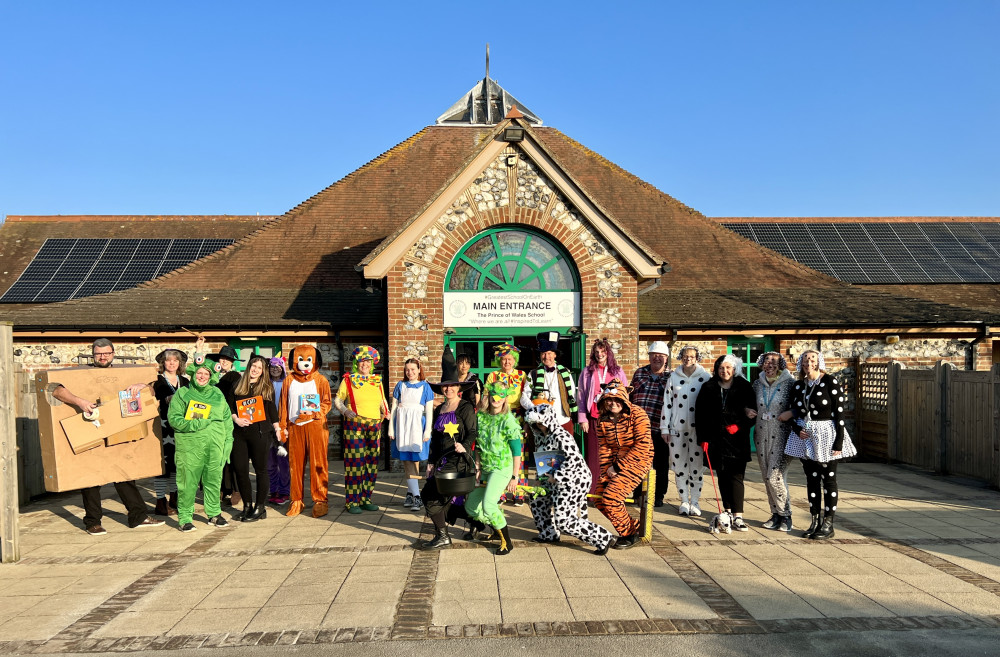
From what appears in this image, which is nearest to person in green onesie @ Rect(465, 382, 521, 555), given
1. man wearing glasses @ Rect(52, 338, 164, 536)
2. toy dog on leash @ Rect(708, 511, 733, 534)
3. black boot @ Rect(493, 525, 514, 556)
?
black boot @ Rect(493, 525, 514, 556)

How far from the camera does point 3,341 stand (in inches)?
242

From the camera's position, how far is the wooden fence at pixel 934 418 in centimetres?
962

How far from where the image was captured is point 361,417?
777 centimetres

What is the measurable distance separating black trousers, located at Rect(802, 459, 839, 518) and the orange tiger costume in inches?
66.3

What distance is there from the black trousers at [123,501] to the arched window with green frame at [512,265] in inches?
209

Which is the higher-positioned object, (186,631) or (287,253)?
(287,253)

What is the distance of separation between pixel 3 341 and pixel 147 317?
6.60 m

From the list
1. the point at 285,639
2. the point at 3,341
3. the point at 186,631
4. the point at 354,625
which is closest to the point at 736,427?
the point at 354,625

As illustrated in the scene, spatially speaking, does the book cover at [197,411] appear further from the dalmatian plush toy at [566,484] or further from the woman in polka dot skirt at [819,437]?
the woman in polka dot skirt at [819,437]

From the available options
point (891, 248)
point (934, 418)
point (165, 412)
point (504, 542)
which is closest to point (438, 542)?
point (504, 542)

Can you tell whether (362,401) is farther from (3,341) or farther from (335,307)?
(335,307)

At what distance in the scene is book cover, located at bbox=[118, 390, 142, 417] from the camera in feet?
24.0

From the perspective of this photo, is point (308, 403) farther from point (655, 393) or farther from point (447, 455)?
point (655, 393)

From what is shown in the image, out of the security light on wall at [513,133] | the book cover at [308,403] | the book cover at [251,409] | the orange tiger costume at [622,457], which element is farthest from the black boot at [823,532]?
the security light on wall at [513,133]
